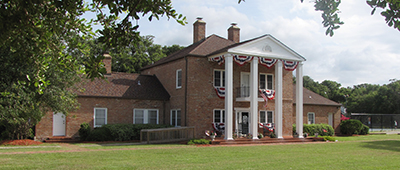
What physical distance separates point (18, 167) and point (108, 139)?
1087 centimetres

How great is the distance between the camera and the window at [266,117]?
25797 mm

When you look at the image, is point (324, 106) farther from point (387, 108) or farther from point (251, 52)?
point (387, 108)

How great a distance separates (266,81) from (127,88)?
9.92 m

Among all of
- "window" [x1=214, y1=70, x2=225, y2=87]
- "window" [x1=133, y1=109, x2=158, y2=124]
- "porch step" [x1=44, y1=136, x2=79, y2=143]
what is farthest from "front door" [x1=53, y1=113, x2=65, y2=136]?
"window" [x1=214, y1=70, x2=225, y2=87]

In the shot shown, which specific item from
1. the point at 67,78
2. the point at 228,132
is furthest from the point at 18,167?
the point at 228,132

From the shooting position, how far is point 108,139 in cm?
2139

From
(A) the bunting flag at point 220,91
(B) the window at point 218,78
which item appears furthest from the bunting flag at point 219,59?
(A) the bunting flag at point 220,91

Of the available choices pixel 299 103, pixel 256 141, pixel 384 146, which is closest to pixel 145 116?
pixel 256 141

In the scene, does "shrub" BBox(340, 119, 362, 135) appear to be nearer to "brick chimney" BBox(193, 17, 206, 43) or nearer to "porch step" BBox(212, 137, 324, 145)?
"porch step" BBox(212, 137, 324, 145)

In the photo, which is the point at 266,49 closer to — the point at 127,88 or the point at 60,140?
the point at 127,88

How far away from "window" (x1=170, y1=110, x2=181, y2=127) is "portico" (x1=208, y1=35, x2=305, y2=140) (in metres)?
3.63

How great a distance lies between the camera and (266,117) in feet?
84.9

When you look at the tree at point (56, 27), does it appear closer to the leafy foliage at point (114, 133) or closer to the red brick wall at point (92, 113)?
the leafy foliage at point (114, 133)

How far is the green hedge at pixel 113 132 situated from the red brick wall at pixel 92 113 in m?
0.99
